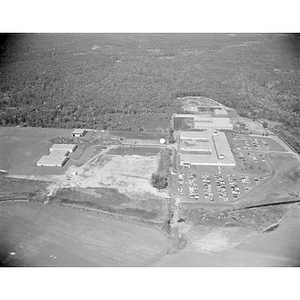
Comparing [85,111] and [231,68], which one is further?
[231,68]

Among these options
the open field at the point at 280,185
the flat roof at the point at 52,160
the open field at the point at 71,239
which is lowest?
the open field at the point at 71,239

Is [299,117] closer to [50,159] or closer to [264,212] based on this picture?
[264,212]

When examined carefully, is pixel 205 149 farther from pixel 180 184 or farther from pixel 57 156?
pixel 57 156

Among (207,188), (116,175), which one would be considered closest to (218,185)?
(207,188)

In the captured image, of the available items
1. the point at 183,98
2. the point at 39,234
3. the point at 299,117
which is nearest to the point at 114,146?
the point at 39,234

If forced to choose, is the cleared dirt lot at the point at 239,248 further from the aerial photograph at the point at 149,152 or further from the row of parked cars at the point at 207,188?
the row of parked cars at the point at 207,188

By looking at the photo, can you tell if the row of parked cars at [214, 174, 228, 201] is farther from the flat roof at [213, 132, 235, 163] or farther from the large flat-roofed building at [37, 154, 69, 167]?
the large flat-roofed building at [37, 154, 69, 167]

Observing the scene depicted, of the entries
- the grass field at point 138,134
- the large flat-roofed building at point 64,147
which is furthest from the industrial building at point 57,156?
the grass field at point 138,134
